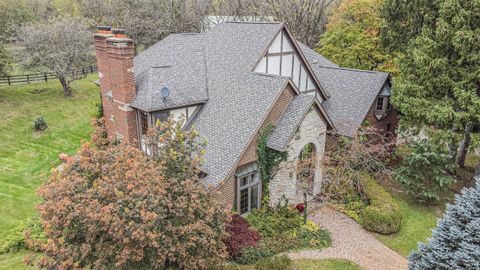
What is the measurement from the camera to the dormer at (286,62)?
68.5ft

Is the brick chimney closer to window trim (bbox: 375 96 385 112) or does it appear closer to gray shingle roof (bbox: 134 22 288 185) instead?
gray shingle roof (bbox: 134 22 288 185)

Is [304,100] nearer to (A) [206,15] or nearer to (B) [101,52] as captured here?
(B) [101,52]

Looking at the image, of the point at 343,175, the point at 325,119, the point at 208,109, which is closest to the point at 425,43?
the point at 325,119

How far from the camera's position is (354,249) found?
16.2 meters

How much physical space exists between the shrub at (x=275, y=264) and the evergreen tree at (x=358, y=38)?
2071 centimetres

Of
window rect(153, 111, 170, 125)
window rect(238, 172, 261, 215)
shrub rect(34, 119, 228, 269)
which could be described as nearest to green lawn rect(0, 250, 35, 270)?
shrub rect(34, 119, 228, 269)

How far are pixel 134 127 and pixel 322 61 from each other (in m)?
16.3

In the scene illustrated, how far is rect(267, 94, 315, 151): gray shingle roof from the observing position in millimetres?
17219

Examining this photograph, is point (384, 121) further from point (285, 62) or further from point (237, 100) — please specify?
point (237, 100)

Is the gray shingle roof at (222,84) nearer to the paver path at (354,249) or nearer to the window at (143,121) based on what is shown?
the window at (143,121)

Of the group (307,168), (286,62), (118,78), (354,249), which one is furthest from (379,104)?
(118,78)

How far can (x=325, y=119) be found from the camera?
19.5 m

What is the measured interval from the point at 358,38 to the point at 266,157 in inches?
697

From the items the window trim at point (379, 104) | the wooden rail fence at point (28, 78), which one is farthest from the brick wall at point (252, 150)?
the wooden rail fence at point (28, 78)
